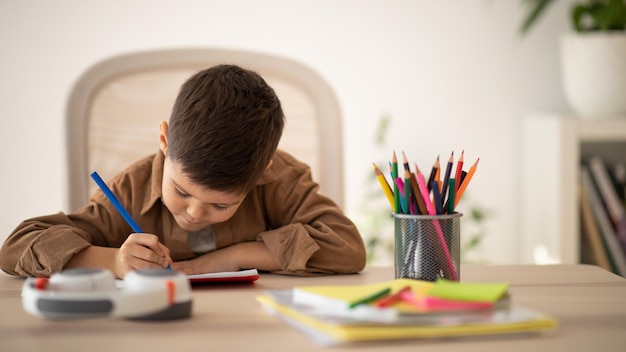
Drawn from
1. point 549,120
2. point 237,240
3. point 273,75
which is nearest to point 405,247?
point 237,240

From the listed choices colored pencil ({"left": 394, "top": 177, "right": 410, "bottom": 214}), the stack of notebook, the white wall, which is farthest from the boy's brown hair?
the white wall

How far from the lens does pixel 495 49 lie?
2.70 metres

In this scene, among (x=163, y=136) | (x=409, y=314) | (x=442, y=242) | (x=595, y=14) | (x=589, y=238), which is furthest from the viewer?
(x=589, y=238)

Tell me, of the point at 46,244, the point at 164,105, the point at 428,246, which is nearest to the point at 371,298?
the point at 428,246

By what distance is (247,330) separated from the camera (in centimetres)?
86

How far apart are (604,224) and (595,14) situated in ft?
1.88

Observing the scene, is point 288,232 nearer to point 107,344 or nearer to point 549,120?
point 107,344

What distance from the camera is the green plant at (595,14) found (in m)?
2.47

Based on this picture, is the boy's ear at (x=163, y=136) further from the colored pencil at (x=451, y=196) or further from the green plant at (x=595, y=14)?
the green plant at (x=595, y=14)

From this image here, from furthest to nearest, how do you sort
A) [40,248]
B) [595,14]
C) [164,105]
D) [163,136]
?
[595,14], [164,105], [163,136], [40,248]

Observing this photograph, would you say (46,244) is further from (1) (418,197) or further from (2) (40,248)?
(1) (418,197)

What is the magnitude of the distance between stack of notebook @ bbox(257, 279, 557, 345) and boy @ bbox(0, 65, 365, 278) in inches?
12.5

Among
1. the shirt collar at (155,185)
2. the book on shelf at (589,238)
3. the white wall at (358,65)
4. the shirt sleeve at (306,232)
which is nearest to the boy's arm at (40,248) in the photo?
the shirt collar at (155,185)

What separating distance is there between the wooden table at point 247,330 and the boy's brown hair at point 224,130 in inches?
7.0
